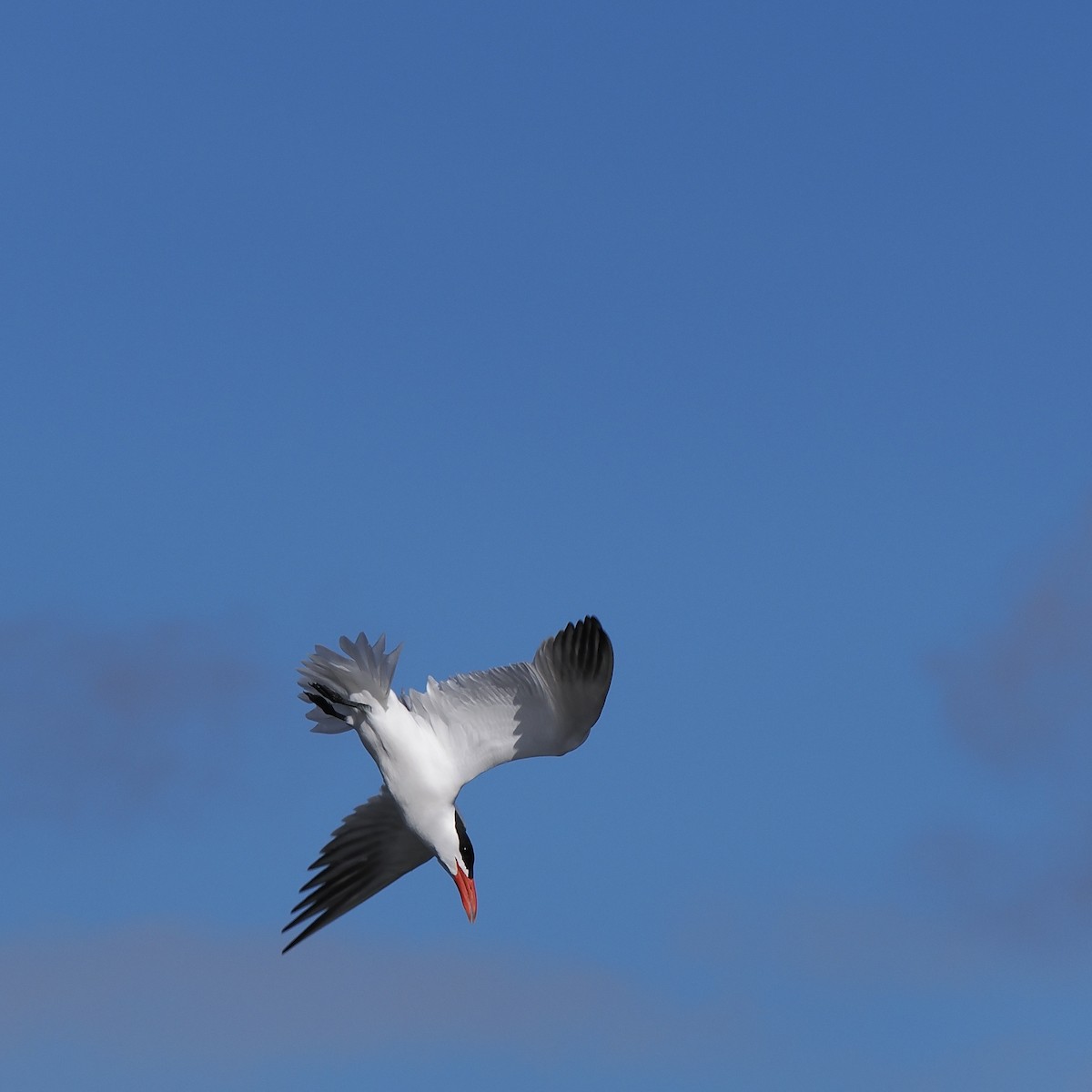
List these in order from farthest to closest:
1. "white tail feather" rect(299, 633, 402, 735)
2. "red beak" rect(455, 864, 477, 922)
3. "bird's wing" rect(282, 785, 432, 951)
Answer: "bird's wing" rect(282, 785, 432, 951)
"red beak" rect(455, 864, 477, 922)
"white tail feather" rect(299, 633, 402, 735)

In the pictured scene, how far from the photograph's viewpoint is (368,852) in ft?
65.9

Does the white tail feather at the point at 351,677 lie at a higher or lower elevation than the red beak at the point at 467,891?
higher

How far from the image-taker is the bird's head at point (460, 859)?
1822 cm

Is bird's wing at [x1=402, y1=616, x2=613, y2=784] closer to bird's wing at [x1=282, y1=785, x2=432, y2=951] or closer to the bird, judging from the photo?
the bird

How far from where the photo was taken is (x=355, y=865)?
20.1 m

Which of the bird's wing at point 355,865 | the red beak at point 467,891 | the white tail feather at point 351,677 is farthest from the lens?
the bird's wing at point 355,865

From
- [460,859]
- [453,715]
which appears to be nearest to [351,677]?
[453,715]

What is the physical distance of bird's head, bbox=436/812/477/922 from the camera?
717 inches

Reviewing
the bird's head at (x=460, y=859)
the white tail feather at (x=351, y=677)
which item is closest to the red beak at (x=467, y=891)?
the bird's head at (x=460, y=859)

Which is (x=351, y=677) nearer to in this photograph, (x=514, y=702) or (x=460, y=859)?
(x=514, y=702)

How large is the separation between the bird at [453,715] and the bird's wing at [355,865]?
153cm

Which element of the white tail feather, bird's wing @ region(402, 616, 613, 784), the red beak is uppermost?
the white tail feather

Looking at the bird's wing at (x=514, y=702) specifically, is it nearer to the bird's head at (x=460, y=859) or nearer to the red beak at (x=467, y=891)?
the bird's head at (x=460, y=859)

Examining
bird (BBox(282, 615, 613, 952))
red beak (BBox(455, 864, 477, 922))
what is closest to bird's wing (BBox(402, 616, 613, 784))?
bird (BBox(282, 615, 613, 952))
